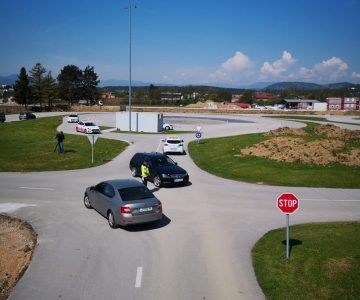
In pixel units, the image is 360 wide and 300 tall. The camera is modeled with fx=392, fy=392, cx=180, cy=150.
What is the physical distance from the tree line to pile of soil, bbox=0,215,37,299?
3660 inches

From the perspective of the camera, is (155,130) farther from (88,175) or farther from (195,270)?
(195,270)

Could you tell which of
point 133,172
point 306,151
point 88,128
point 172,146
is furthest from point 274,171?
point 88,128

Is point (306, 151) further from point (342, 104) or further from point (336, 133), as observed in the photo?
point (342, 104)

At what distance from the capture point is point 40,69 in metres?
102

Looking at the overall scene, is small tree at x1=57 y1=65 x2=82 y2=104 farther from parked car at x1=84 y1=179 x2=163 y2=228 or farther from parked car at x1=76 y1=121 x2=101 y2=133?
parked car at x1=84 y1=179 x2=163 y2=228

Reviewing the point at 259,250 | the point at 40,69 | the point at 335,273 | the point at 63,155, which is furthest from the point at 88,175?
the point at 40,69

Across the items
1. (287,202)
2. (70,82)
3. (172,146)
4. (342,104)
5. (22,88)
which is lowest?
(172,146)

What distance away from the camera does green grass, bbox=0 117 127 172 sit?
26.0m

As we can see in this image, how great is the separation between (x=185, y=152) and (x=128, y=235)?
20679mm

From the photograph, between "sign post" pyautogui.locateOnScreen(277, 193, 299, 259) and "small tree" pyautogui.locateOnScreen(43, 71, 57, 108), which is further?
"small tree" pyautogui.locateOnScreen(43, 71, 57, 108)

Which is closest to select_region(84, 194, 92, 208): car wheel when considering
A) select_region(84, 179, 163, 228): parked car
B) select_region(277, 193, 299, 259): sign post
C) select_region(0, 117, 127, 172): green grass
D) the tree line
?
select_region(84, 179, 163, 228): parked car

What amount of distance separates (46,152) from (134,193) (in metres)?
19.9

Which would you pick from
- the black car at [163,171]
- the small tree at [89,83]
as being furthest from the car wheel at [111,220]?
the small tree at [89,83]

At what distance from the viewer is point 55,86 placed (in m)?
Result: 104
